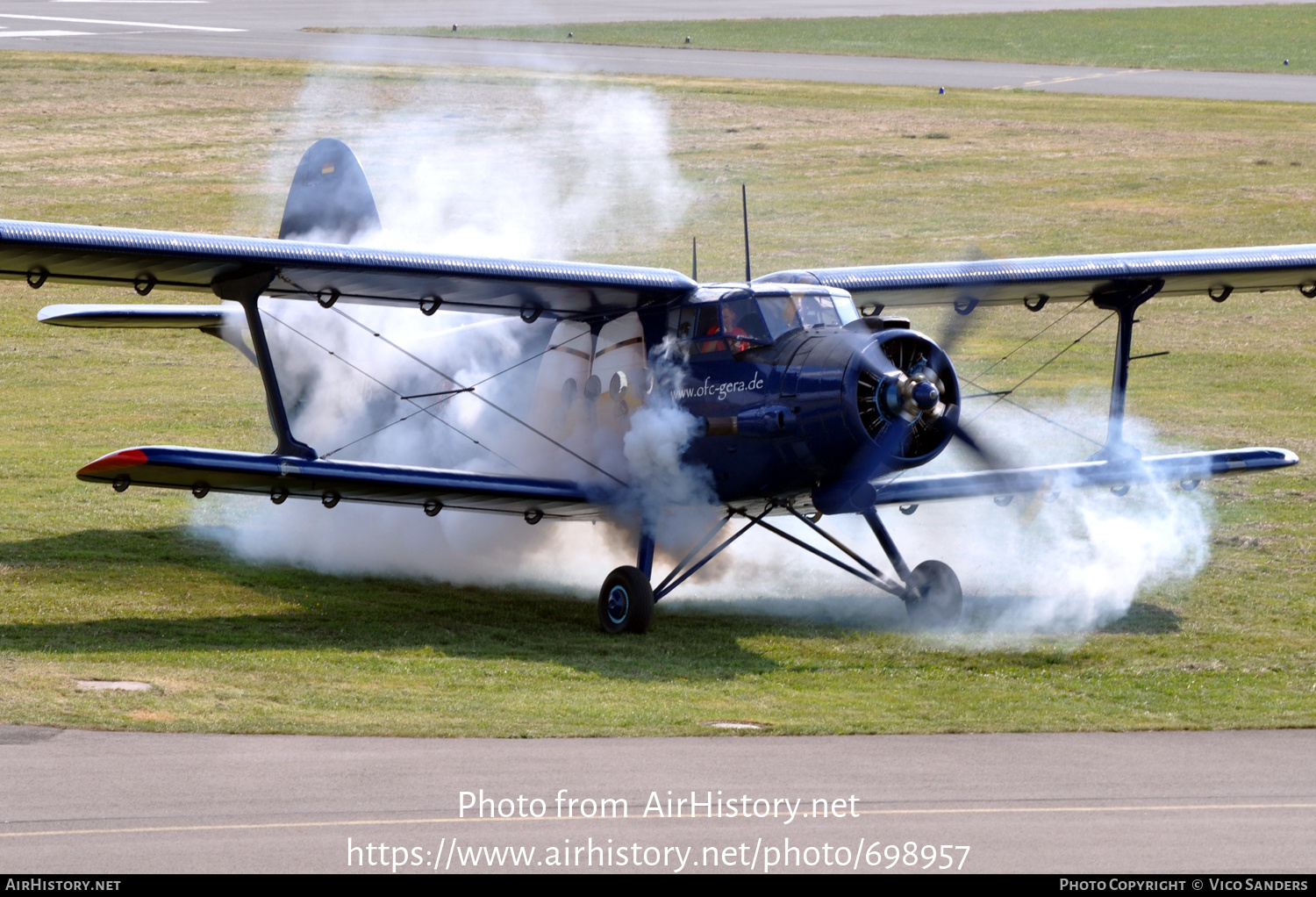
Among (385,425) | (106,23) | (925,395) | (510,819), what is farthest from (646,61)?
(510,819)

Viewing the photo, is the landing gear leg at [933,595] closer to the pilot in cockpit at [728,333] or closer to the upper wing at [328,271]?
the pilot in cockpit at [728,333]

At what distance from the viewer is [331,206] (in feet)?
67.1

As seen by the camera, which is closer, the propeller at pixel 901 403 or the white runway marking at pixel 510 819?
the white runway marking at pixel 510 819

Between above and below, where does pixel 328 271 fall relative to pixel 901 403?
above

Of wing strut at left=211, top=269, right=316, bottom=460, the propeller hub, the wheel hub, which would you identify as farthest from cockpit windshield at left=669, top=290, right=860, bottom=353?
wing strut at left=211, top=269, right=316, bottom=460

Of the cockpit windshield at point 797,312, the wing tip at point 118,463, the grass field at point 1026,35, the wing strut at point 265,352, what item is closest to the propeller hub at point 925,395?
the cockpit windshield at point 797,312

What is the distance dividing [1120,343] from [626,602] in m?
6.24

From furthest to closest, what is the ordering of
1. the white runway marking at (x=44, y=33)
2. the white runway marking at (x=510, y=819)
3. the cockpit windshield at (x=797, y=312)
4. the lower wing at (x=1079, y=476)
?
the white runway marking at (x=44, y=33) < the lower wing at (x=1079, y=476) < the cockpit windshield at (x=797, y=312) < the white runway marking at (x=510, y=819)

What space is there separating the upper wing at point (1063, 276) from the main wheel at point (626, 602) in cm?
306

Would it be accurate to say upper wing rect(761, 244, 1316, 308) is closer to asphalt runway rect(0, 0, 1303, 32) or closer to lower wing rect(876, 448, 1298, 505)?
lower wing rect(876, 448, 1298, 505)

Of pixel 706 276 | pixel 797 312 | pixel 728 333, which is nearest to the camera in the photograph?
pixel 797 312

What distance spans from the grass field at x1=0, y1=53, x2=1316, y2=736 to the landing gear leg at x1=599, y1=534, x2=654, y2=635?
27cm

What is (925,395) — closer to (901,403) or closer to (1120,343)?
(901,403)

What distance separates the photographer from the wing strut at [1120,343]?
1730cm
